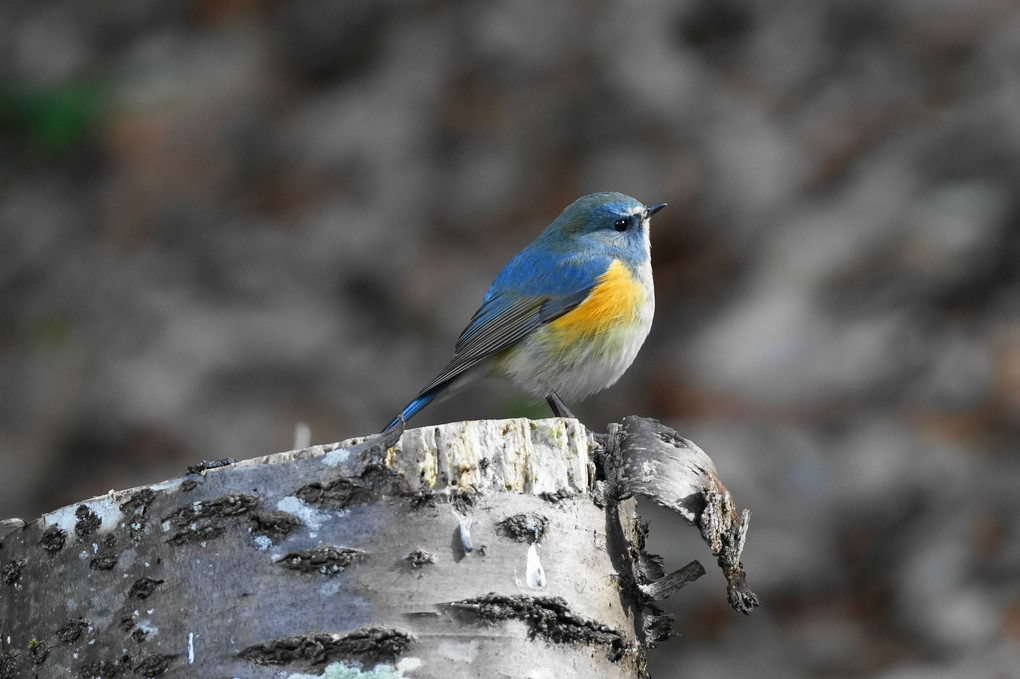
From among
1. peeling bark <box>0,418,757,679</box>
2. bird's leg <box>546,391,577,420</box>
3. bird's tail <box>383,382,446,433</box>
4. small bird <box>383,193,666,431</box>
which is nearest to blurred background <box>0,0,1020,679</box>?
bird's leg <box>546,391,577,420</box>

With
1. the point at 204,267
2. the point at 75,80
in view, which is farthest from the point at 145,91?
the point at 204,267

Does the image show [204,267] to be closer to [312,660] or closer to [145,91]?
[145,91]

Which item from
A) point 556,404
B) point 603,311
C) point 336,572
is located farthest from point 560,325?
point 336,572

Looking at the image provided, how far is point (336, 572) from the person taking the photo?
1.56m

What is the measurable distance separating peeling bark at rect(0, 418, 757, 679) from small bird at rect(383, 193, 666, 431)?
1.25 metres

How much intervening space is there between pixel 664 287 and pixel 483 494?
2.31 meters

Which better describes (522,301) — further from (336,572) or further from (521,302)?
(336,572)

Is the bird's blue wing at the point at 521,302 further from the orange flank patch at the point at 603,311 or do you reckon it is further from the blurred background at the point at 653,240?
the blurred background at the point at 653,240

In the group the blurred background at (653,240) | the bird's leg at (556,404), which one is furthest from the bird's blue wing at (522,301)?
the blurred background at (653,240)

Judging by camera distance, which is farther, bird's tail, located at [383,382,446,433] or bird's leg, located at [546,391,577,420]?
bird's leg, located at [546,391,577,420]

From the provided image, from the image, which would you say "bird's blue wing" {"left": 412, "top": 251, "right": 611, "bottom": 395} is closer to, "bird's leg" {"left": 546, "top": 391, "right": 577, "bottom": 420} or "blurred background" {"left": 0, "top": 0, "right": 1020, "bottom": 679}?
"bird's leg" {"left": 546, "top": 391, "right": 577, "bottom": 420}

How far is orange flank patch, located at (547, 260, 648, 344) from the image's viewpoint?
3.11 meters

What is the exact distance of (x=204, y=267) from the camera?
13.4 feet

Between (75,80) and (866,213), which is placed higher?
(75,80)
